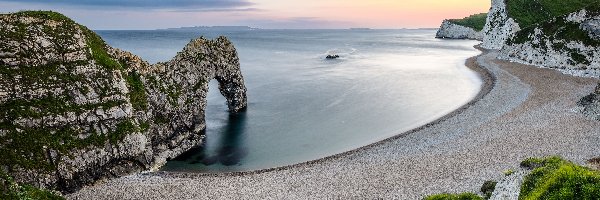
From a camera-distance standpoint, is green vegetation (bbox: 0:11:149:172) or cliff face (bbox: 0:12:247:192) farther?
cliff face (bbox: 0:12:247:192)

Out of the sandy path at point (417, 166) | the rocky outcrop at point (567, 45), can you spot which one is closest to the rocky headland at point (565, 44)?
the rocky outcrop at point (567, 45)

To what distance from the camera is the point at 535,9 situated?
158 metres

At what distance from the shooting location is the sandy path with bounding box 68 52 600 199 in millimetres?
35906

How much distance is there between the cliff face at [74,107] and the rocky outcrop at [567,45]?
84.0 meters

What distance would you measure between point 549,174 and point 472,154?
21.3m

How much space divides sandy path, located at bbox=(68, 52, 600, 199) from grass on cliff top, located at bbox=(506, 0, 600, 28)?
4081 inches

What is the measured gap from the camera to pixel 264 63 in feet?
489

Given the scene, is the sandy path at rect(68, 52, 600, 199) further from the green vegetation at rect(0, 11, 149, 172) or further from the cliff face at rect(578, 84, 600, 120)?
the green vegetation at rect(0, 11, 149, 172)

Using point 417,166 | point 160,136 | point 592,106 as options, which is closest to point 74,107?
point 160,136

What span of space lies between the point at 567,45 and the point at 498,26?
2733 inches

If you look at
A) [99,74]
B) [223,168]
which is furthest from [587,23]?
[99,74]

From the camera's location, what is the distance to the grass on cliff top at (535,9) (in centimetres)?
14875

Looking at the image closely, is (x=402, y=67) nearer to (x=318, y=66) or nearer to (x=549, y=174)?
(x=318, y=66)

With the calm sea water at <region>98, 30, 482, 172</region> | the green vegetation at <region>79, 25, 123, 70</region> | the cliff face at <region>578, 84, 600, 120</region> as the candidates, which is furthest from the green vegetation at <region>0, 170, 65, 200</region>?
the cliff face at <region>578, 84, 600, 120</region>
